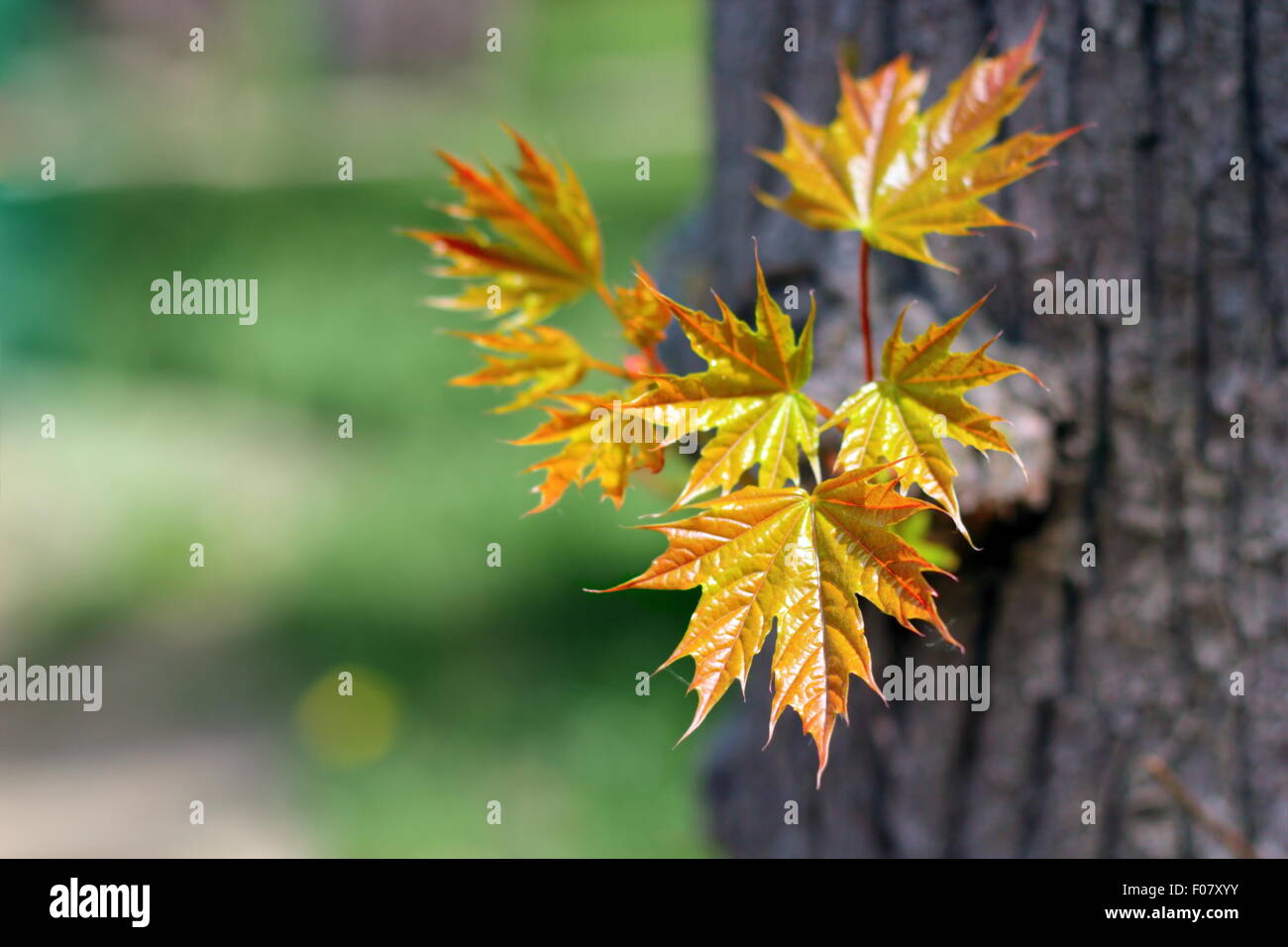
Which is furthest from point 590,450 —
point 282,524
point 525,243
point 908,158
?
point 282,524

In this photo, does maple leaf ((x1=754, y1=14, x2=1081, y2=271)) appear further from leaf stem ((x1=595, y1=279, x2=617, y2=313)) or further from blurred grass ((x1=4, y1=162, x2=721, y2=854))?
blurred grass ((x1=4, y1=162, x2=721, y2=854))

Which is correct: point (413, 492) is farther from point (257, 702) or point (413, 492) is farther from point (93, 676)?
point (93, 676)

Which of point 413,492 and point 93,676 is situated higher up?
point 413,492

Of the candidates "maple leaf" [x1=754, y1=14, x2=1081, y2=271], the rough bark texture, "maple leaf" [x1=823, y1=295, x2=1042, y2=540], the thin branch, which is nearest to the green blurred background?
the rough bark texture

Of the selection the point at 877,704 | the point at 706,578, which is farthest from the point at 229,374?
the point at 706,578

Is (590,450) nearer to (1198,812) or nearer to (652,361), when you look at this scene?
(652,361)

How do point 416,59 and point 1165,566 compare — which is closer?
point 1165,566
